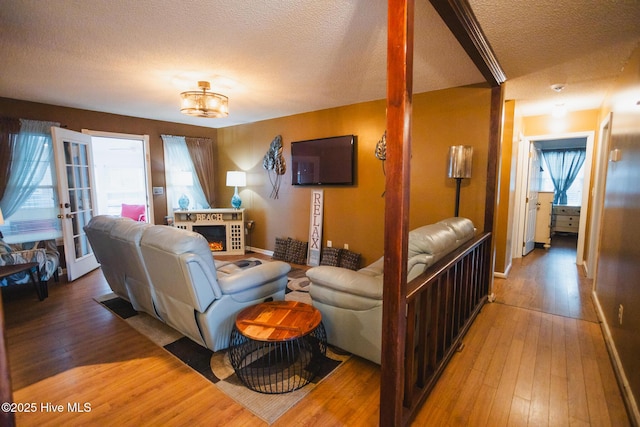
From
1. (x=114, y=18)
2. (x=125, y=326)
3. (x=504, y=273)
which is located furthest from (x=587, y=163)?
(x=125, y=326)

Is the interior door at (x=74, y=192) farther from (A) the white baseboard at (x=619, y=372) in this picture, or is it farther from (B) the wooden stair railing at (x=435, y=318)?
(A) the white baseboard at (x=619, y=372)

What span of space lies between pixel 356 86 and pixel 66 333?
3.66m

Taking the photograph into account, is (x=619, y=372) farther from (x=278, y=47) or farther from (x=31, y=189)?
(x=31, y=189)

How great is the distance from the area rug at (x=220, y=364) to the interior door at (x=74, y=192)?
1529 millimetres

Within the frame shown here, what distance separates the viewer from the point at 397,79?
1292 millimetres

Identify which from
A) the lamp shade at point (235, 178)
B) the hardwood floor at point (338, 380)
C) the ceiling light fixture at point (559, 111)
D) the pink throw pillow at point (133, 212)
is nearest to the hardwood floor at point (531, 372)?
the hardwood floor at point (338, 380)

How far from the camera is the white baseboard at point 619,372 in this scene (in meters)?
1.69

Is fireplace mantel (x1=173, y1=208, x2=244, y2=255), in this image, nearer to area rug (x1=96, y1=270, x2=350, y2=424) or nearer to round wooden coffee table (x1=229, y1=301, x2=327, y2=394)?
area rug (x1=96, y1=270, x2=350, y2=424)

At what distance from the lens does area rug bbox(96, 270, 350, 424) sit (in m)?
1.82

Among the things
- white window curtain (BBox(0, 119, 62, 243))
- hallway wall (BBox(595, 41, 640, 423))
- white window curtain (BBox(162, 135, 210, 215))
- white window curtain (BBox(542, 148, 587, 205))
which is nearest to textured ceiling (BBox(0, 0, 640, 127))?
hallway wall (BBox(595, 41, 640, 423))

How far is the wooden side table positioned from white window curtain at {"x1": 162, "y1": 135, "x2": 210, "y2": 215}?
2.32 m

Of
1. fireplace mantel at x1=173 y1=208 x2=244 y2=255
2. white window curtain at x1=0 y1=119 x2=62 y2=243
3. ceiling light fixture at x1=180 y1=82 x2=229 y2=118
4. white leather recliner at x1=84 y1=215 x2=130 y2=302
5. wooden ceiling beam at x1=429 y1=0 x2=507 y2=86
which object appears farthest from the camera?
fireplace mantel at x1=173 y1=208 x2=244 y2=255

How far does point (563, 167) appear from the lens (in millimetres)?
7270

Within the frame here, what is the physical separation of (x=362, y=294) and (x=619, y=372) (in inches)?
71.2
